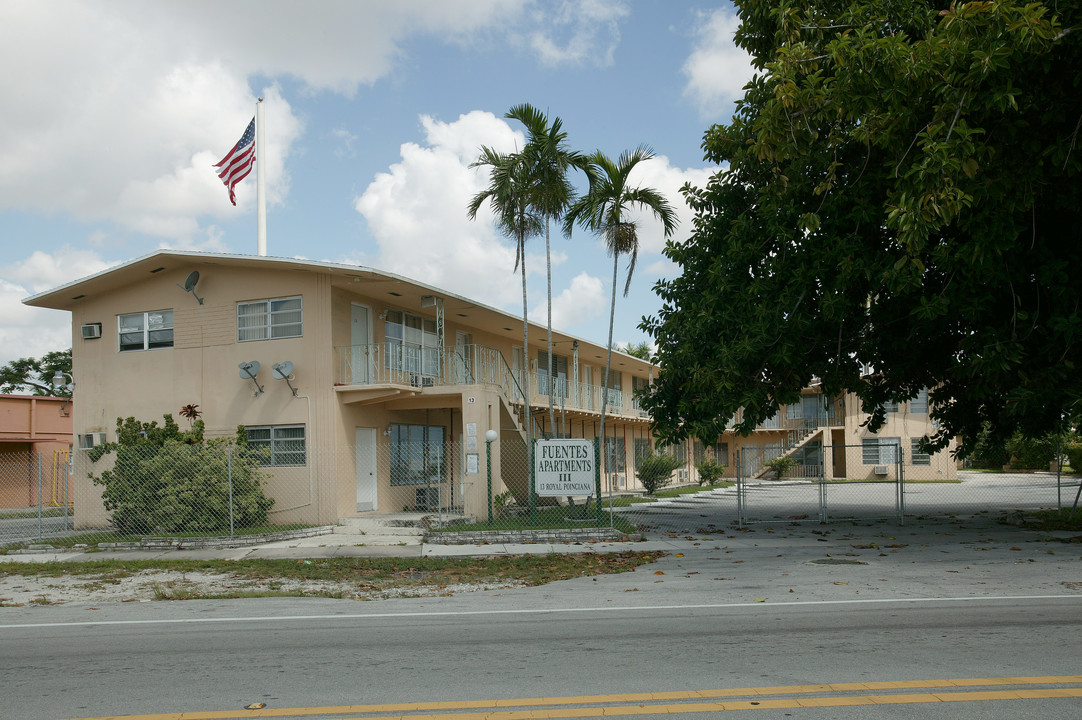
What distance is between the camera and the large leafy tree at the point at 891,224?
10.6 m

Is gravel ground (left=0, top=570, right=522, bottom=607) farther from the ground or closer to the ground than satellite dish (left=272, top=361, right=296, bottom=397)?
closer to the ground

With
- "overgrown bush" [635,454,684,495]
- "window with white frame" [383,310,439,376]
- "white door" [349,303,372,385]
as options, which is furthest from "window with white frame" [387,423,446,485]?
"overgrown bush" [635,454,684,495]

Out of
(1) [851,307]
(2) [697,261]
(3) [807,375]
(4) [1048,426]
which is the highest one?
(2) [697,261]

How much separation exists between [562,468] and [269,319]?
8131mm

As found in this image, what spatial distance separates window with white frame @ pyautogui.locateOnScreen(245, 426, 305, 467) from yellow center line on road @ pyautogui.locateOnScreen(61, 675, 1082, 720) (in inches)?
570

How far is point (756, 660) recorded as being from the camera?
Result: 21.6 ft

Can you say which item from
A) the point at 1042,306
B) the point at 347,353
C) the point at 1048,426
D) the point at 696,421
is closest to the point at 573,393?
the point at 347,353

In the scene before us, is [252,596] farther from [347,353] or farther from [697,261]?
[697,261]

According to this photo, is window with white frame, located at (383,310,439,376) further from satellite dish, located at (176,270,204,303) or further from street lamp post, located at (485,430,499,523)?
satellite dish, located at (176,270,204,303)

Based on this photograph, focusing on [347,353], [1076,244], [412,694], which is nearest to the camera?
[412,694]

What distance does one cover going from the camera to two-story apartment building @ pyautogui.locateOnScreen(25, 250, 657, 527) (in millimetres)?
19266

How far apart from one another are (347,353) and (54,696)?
46.2ft

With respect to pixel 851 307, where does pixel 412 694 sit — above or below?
below

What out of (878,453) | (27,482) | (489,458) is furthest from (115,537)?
(878,453)
